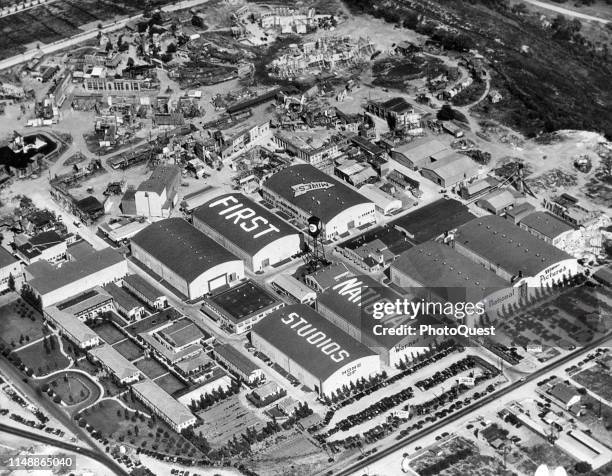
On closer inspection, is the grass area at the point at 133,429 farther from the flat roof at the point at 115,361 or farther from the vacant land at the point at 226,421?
the flat roof at the point at 115,361

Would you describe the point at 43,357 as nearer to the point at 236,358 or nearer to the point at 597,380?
the point at 236,358

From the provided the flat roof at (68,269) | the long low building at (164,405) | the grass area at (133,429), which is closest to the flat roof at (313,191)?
the flat roof at (68,269)

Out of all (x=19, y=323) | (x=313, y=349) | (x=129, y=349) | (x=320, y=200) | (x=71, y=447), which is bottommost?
(x=19, y=323)

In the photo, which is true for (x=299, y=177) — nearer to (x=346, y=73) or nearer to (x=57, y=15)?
(x=346, y=73)

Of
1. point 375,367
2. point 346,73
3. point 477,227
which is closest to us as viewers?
A: point 375,367

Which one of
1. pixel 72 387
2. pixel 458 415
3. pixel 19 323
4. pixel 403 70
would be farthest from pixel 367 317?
pixel 403 70

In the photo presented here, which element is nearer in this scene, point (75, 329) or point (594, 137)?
point (75, 329)

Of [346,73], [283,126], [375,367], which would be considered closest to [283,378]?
[375,367]
